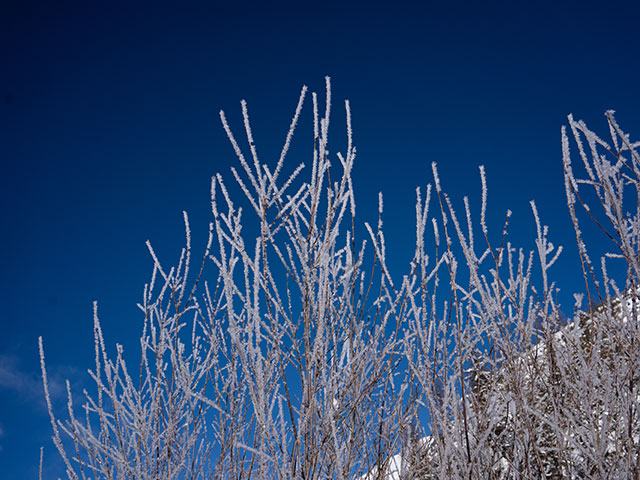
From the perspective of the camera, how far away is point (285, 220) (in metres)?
1.38

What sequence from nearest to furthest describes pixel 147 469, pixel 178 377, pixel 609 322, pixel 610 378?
pixel 610 378 < pixel 609 322 < pixel 147 469 < pixel 178 377

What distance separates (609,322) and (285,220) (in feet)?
3.59

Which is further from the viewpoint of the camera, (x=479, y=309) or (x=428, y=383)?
(x=479, y=309)

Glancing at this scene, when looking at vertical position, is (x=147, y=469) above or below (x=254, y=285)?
below

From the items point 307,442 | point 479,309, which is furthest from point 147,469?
point 479,309

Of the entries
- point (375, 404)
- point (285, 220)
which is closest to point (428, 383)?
point (375, 404)

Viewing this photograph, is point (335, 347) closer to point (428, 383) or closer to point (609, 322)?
point (428, 383)

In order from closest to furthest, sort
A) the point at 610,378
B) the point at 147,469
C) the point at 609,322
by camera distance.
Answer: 1. the point at 610,378
2. the point at 609,322
3. the point at 147,469

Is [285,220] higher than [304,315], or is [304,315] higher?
[285,220]

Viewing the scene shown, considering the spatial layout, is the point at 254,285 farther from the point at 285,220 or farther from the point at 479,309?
the point at 479,309

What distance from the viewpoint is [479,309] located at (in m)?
1.55

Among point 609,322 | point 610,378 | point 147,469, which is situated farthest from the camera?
point 147,469

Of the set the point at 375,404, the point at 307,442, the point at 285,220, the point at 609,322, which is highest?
the point at 285,220

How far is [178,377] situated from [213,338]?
0.90 feet
